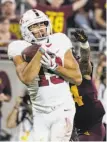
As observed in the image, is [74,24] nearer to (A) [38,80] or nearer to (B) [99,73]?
(B) [99,73]

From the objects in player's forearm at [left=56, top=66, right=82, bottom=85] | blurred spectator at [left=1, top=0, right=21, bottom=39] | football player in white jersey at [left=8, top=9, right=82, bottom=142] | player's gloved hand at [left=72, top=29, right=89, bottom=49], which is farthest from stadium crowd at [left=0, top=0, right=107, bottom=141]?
player's forearm at [left=56, top=66, right=82, bottom=85]

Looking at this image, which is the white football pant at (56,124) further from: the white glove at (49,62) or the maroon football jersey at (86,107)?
the maroon football jersey at (86,107)

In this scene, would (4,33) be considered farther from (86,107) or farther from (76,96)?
(76,96)

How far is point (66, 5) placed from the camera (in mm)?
9516

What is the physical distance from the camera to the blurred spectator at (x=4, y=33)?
9219 mm

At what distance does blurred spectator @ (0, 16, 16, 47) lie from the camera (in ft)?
30.2

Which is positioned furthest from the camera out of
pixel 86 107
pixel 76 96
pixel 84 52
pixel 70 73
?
pixel 86 107

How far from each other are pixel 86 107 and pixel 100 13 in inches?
155

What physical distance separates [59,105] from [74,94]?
1.69 ft

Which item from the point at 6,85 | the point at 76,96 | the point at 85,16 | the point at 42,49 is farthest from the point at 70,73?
the point at 85,16

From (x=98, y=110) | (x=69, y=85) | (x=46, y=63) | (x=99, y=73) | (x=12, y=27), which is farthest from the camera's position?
(x=12, y=27)

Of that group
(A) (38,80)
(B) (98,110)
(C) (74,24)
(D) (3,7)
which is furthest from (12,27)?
(A) (38,80)

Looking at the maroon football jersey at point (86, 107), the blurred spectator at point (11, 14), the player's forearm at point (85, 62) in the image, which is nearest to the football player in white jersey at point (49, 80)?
the player's forearm at point (85, 62)

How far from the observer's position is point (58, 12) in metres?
9.40
